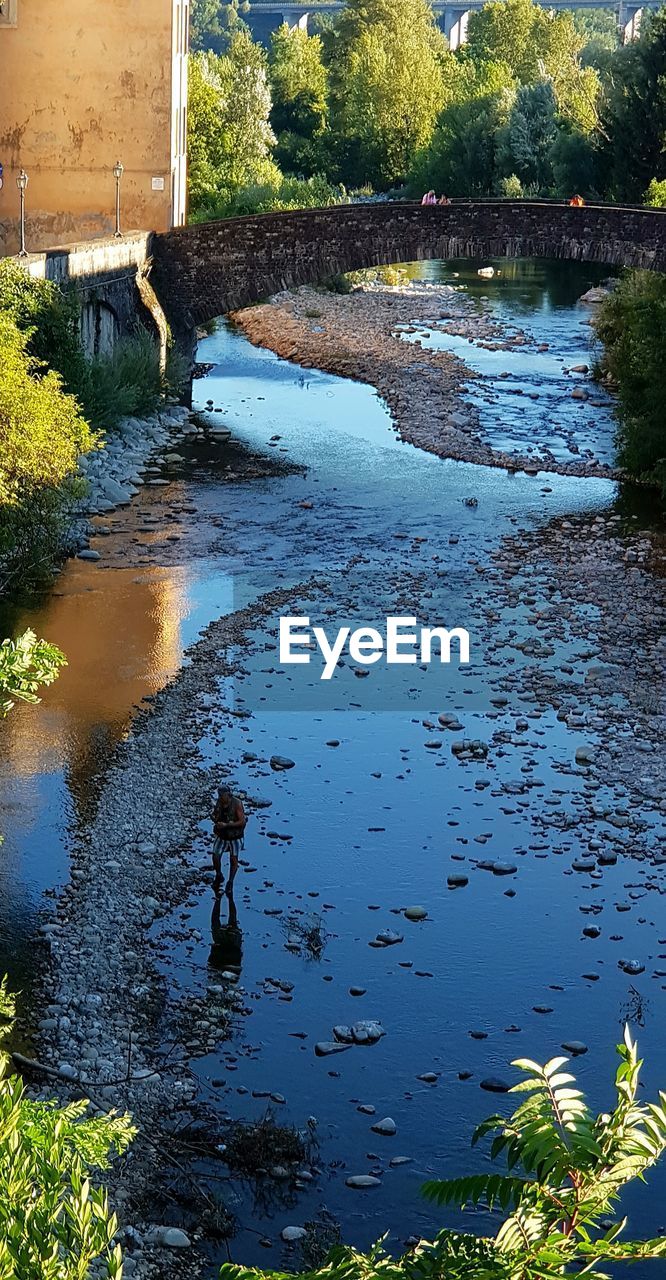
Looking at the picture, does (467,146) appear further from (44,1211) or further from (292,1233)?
(44,1211)

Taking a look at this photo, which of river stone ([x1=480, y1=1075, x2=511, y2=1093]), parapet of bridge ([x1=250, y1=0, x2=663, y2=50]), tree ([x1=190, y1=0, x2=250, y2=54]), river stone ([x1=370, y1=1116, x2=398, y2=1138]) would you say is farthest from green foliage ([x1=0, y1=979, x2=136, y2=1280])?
tree ([x1=190, y1=0, x2=250, y2=54])

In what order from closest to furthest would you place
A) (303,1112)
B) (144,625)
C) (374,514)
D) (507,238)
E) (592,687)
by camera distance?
(303,1112)
(592,687)
(144,625)
(374,514)
(507,238)

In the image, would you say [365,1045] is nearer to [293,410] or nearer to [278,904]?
[278,904]

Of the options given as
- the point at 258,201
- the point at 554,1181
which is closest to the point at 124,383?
the point at 258,201

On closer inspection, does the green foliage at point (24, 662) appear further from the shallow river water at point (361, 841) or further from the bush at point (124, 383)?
the bush at point (124, 383)

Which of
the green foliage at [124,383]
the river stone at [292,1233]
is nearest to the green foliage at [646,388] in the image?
the green foliage at [124,383]

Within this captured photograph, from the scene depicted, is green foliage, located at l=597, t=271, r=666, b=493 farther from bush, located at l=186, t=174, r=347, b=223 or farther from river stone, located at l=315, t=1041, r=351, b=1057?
bush, located at l=186, t=174, r=347, b=223

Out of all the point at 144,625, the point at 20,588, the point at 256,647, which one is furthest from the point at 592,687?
the point at 20,588
